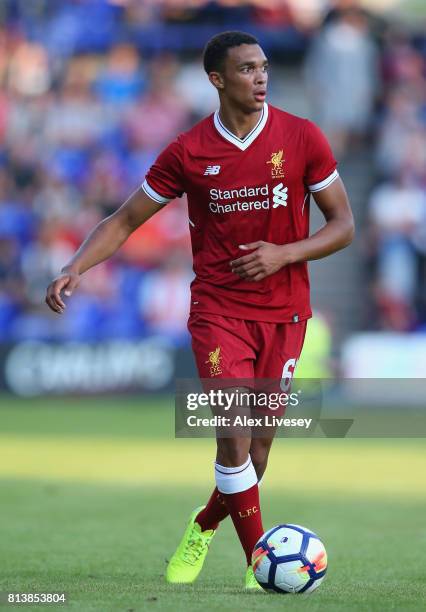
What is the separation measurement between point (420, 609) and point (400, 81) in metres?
16.3

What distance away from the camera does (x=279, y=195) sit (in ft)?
21.8

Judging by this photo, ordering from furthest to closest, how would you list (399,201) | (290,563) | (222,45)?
(399,201) < (222,45) < (290,563)

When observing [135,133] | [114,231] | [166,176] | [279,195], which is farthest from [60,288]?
[135,133]

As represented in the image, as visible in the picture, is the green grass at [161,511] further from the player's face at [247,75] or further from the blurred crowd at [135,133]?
the player's face at [247,75]

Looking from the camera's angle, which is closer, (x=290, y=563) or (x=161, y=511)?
(x=290, y=563)

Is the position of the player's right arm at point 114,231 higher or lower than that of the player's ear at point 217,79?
lower

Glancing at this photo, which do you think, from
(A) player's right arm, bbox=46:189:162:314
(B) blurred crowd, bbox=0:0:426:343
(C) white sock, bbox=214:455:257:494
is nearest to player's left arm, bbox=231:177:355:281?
(A) player's right arm, bbox=46:189:162:314

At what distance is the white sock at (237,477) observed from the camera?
254 inches

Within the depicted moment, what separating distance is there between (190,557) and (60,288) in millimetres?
1594

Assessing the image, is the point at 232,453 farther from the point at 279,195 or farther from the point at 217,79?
the point at 217,79

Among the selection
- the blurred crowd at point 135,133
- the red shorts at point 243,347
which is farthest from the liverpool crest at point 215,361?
the blurred crowd at point 135,133

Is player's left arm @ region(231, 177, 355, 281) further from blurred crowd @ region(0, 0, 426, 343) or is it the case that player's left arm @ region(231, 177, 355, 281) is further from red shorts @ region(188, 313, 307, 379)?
blurred crowd @ region(0, 0, 426, 343)

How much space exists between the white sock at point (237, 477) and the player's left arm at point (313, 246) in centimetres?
94

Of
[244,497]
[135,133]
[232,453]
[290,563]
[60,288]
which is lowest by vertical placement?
[290,563]
